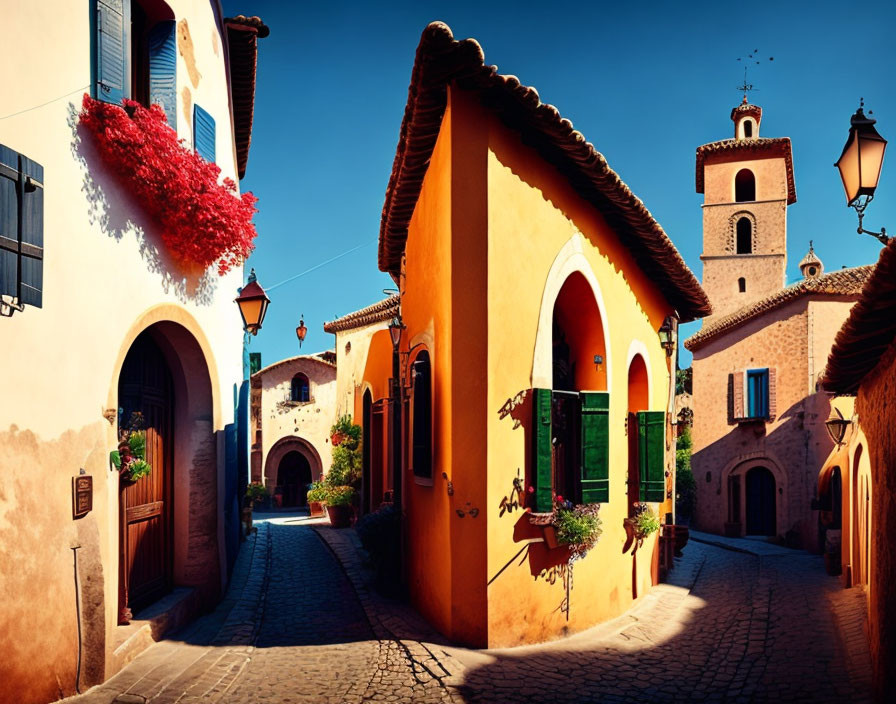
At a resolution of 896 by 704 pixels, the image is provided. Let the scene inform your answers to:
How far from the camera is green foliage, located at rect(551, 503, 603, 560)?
7.73 m

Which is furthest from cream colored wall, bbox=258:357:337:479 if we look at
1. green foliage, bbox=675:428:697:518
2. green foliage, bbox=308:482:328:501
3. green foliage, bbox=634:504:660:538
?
green foliage, bbox=634:504:660:538

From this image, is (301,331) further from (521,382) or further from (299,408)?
(521,382)

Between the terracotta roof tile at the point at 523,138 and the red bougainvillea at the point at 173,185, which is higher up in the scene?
the terracotta roof tile at the point at 523,138

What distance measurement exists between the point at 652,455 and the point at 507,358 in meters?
3.64

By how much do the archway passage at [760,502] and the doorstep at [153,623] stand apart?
16.9 metres

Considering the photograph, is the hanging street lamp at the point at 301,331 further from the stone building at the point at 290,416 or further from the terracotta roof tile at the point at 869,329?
the terracotta roof tile at the point at 869,329

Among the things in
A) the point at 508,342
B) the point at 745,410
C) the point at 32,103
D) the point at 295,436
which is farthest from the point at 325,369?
the point at 32,103

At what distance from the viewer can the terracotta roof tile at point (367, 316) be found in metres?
16.2

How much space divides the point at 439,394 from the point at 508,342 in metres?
1.00

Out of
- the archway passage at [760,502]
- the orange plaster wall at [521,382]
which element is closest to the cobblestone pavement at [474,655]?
the orange plaster wall at [521,382]

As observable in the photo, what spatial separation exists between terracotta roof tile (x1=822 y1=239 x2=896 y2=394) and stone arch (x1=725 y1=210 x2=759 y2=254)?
1941 cm

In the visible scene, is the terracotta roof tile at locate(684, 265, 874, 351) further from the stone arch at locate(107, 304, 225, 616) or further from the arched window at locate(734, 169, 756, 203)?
the stone arch at locate(107, 304, 225, 616)

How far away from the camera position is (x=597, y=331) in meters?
9.43

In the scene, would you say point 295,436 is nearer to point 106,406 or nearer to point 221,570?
point 221,570
